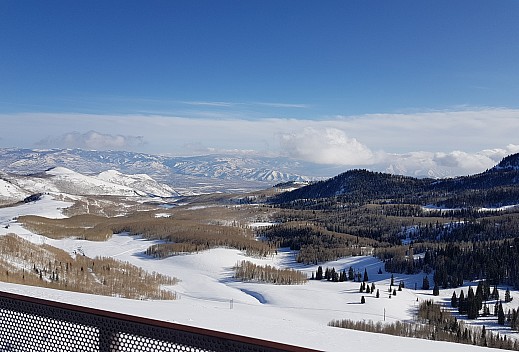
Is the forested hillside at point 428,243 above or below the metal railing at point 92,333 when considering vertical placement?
below

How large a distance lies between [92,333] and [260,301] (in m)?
62.7

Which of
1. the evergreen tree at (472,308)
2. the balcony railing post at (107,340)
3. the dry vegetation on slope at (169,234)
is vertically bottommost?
the dry vegetation on slope at (169,234)

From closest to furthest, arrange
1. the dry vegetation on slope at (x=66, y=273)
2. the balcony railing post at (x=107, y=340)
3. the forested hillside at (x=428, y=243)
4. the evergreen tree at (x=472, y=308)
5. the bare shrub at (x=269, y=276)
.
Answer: the balcony railing post at (x=107, y=340)
the dry vegetation on slope at (x=66, y=273)
the evergreen tree at (x=472, y=308)
the bare shrub at (x=269, y=276)
the forested hillside at (x=428, y=243)

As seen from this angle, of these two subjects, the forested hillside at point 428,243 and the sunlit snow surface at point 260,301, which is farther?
the forested hillside at point 428,243

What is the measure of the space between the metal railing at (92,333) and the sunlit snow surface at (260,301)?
9.29 ft

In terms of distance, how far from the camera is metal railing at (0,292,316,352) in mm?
6445

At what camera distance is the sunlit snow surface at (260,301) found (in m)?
10.0

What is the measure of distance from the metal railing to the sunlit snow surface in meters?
2.83

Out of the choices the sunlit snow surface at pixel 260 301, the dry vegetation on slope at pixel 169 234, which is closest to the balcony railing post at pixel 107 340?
the sunlit snow surface at pixel 260 301

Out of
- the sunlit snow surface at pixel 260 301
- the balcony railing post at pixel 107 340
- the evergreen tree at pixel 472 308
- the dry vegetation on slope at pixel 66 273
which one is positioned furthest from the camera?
the evergreen tree at pixel 472 308

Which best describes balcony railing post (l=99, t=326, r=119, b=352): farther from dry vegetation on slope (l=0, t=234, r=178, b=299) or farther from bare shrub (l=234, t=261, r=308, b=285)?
bare shrub (l=234, t=261, r=308, b=285)

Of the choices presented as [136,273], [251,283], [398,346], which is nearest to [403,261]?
[251,283]

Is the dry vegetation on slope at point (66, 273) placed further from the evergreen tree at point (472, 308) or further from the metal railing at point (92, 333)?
the evergreen tree at point (472, 308)

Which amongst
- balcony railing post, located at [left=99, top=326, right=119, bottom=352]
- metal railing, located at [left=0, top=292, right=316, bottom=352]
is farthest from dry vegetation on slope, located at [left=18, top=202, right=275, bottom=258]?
balcony railing post, located at [left=99, top=326, right=119, bottom=352]
